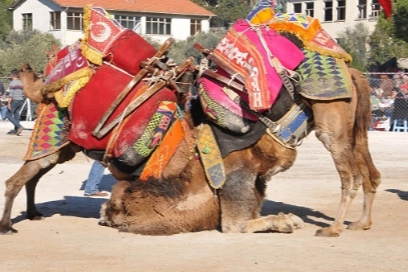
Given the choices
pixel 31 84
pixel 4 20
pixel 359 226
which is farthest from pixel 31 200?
pixel 4 20

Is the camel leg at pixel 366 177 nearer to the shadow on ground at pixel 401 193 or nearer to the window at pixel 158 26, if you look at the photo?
the shadow on ground at pixel 401 193

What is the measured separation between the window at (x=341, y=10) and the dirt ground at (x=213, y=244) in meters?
46.4

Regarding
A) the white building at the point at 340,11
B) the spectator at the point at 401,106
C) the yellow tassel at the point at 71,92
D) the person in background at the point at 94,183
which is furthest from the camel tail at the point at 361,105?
the white building at the point at 340,11

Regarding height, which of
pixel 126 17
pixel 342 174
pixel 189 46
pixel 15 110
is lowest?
pixel 15 110

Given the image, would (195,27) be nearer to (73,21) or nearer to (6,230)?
(73,21)

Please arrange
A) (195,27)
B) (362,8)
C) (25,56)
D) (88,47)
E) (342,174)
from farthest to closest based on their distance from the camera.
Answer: (195,27) < (362,8) < (25,56) < (88,47) < (342,174)

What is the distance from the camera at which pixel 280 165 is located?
8.88 meters

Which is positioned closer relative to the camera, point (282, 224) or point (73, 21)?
point (282, 224)

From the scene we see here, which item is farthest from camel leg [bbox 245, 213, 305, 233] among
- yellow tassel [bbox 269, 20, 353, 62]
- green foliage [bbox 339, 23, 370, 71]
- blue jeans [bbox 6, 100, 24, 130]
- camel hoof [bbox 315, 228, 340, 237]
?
green foliage [bbox 339, 23, 370, 71]

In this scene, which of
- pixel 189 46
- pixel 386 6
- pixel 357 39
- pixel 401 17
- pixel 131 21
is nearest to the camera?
pixel 386 6

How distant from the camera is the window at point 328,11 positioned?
5812cm

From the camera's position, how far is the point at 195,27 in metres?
65.8

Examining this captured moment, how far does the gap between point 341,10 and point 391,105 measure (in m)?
34.9

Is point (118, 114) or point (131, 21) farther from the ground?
point (131, 21)
